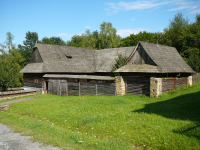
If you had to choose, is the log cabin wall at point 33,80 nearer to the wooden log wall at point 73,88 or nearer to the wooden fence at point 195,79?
the wooden log wall at point 73,88

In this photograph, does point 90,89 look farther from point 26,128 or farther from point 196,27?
point 196,27

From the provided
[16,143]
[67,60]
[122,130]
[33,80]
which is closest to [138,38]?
[67,60]

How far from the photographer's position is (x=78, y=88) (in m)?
20.3

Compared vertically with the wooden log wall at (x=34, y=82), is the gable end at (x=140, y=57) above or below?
above

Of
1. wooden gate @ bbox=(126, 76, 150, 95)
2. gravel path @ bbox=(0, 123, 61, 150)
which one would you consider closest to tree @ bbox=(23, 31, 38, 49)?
wooden gate @ bbox=(126, 76, 150, 95)

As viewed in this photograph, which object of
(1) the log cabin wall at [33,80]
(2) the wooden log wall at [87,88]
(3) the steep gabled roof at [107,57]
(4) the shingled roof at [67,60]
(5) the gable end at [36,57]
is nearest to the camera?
(2) the wooden log wall at [87,88]

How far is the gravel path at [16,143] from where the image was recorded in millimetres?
6289

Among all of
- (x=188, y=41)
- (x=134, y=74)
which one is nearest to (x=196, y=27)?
(x=188, y=41)

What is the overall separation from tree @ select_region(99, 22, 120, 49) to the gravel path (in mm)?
46986

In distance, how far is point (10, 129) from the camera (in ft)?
28.5

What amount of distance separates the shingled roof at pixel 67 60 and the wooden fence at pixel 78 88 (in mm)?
3292

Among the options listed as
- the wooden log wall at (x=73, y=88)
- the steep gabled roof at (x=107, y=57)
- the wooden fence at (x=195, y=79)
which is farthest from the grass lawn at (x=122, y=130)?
the steep gabled roof at (x=107, y=57)

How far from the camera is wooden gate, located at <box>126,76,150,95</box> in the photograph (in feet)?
54.4

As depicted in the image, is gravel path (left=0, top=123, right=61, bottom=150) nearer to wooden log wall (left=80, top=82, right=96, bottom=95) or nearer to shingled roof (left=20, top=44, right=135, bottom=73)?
wooden log wall (left=80, top=82, right=96, bottom=95)
